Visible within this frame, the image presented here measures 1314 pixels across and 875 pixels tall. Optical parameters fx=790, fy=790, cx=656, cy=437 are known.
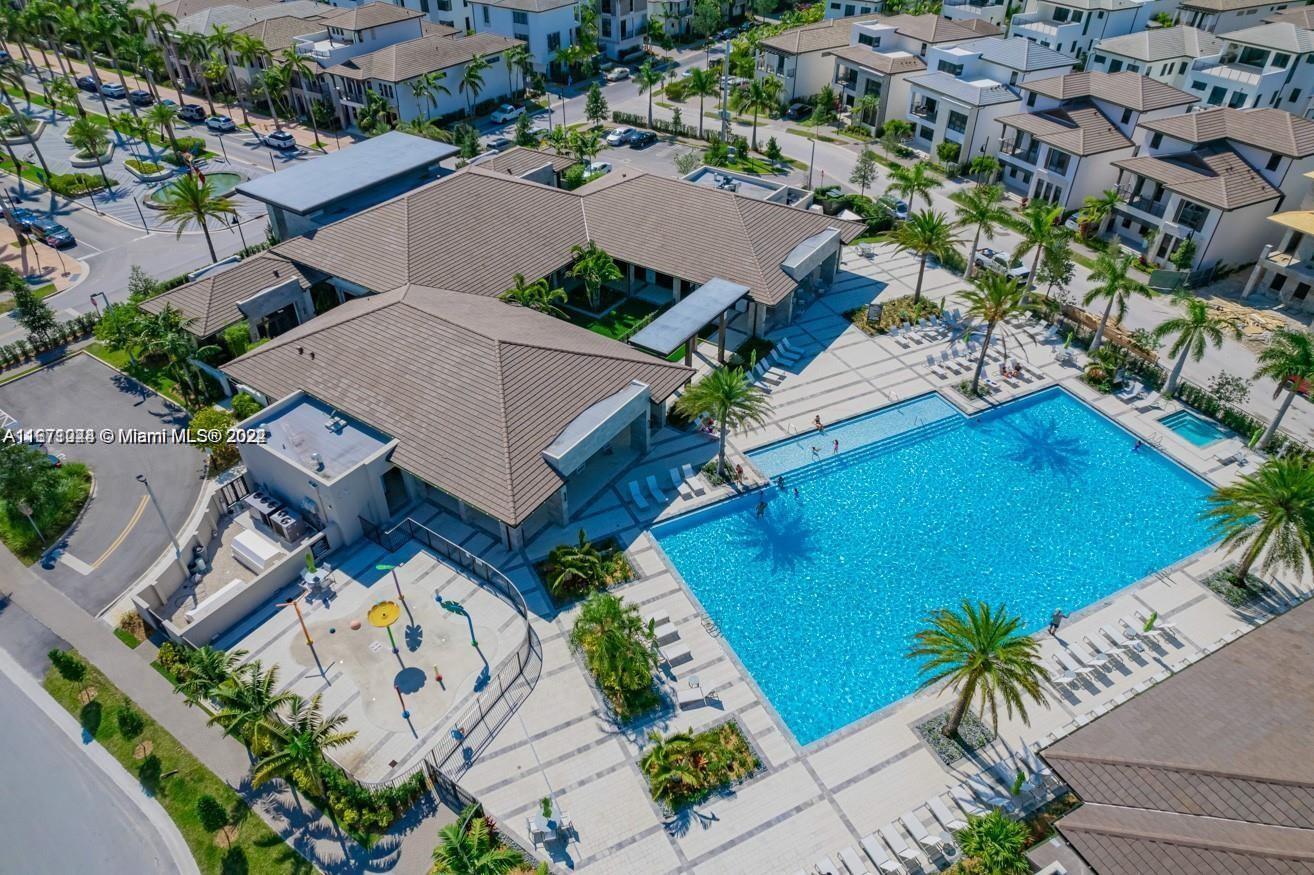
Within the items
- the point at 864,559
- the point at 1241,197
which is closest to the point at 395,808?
the point at 864,559

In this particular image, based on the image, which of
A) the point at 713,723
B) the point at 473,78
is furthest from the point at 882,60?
the point at 713,723

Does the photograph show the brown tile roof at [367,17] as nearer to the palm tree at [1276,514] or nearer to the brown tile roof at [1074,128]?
the brown tile roof at [1074,128]

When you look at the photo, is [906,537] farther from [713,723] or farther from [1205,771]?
[1205,771]

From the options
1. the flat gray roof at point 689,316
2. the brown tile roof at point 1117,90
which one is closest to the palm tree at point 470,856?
the flat gray roof at point 689,316

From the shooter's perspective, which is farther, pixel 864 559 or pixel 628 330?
pixel 628 330

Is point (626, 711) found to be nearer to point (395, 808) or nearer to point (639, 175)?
point (395, 808)

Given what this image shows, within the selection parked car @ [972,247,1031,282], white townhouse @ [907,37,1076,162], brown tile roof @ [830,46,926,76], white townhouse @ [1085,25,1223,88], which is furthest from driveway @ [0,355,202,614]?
white townhouse @ [1085,25,1223,88]
